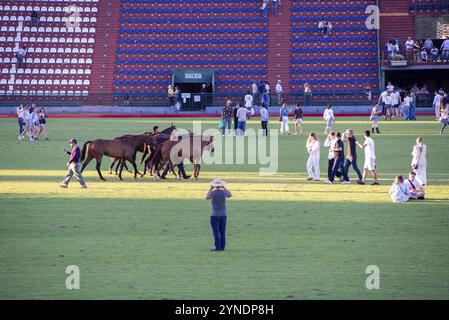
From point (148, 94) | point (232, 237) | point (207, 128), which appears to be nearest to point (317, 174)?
point (232, 237)

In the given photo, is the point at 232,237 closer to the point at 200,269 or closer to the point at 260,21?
the point at 200,269

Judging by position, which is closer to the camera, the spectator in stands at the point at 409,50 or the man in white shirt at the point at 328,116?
the man in white shirt at the point at 328,116

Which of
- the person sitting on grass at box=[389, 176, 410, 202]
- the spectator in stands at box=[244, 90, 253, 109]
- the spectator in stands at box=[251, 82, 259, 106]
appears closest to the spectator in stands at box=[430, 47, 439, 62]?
the spectator in stands at box=[251, 82, 259, 106]

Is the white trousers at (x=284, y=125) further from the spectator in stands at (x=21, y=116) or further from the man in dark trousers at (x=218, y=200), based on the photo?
the man in dark trousers at (x=218, y=200)

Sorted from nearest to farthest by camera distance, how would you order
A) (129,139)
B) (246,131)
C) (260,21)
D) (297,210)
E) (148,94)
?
1. (297,210)
2. (129,139)
3. (246,131)
4. (148,94)
5. (260,21)

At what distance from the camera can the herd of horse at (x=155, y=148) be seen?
111 feet

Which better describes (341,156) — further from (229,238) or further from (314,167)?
(229,238)

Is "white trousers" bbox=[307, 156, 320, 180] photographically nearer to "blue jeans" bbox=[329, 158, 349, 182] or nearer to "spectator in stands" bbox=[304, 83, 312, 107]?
"blue jeans" bbox=[329, 158, 349, 182]

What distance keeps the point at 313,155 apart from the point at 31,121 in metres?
20.3

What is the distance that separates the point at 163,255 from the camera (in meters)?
20.7

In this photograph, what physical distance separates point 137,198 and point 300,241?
8734 millimetres

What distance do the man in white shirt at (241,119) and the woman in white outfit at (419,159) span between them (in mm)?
18067

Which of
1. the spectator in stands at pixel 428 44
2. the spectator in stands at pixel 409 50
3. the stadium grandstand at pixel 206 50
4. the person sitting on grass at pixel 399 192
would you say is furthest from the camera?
the stadium grandstand at pixel 206 50

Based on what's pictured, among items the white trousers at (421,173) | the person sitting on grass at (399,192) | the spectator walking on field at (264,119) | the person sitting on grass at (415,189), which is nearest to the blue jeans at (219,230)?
the person sitting on grass at (399,192)
